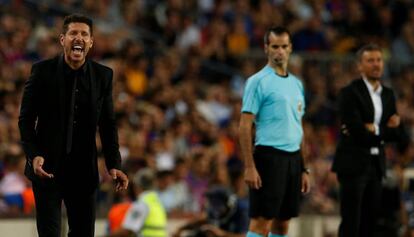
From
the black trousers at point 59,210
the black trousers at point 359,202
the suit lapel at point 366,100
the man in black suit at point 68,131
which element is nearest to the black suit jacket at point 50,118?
the man in black suit at point 68,131

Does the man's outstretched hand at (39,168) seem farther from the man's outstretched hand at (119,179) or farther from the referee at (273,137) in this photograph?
the referee at (273,137)

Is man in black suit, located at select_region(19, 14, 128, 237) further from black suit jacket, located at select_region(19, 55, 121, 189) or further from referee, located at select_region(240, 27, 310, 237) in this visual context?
referee, located at select_region(240, 27, 310, 237)

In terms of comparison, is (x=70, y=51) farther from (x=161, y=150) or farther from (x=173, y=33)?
(x=173, y=33)

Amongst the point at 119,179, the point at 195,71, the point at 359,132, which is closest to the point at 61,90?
the point at 119,179

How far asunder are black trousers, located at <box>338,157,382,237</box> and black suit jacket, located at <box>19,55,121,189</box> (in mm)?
2806

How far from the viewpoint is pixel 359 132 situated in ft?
34.4

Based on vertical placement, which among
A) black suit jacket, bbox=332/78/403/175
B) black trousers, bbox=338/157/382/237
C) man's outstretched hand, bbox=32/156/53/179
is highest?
black suit jacket, bbox=332/78/403/175

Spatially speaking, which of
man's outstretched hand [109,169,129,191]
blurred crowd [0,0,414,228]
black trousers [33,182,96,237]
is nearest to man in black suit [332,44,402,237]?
blurred crowd [0,0,414,228]

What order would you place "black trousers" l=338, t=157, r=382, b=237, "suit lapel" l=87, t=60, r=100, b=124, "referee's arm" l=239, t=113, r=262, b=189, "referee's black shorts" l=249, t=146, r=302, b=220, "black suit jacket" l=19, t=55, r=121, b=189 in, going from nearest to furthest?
"black suit jacket" l=19, t=55, r=121, b=189
"suit lapel" l=87, t=60, r=100, b=124
"referee's arm" l=239, t=113, r=262, b=189
"referee's black shorts" l=249, t=146, r=302, b=220
"black trousers" l=338, t=157, r=382, b=237

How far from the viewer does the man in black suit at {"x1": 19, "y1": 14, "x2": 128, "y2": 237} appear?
27.4 ft

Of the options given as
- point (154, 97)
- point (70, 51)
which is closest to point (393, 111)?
point (70, 51)

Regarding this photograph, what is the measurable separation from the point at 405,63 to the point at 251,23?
311cm

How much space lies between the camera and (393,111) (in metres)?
10.8

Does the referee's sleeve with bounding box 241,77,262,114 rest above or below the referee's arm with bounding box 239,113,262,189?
above
